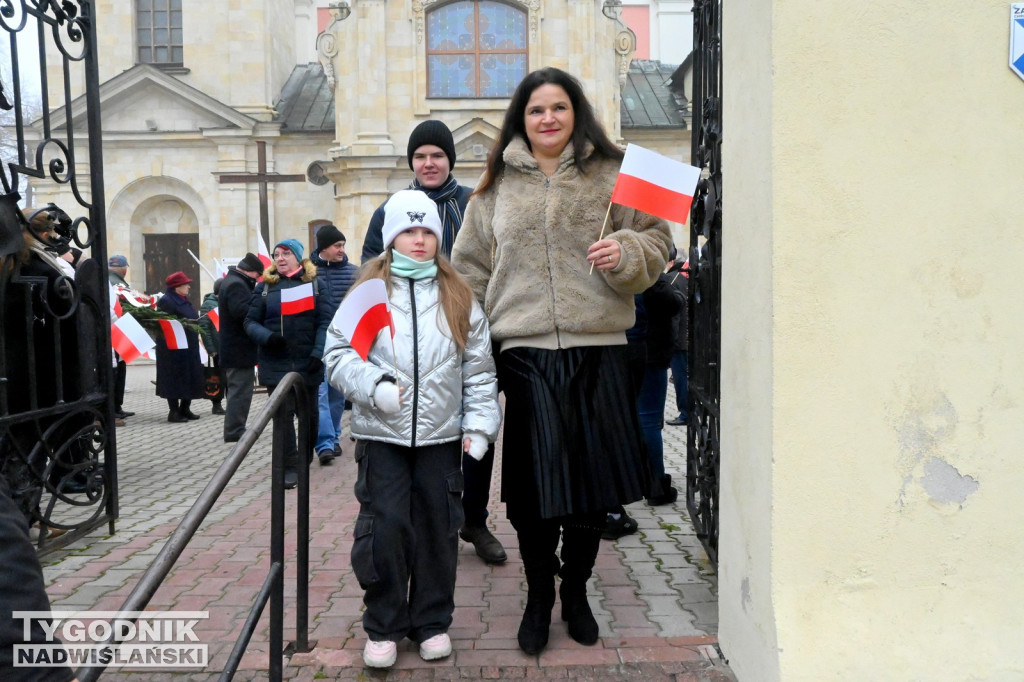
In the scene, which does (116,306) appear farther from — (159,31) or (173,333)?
(159,31)

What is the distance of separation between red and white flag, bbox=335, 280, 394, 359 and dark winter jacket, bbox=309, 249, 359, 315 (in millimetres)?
3972

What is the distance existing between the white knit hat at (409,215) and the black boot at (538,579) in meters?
1.11

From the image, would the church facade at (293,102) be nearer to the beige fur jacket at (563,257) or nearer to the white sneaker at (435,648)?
the beige fur jacket at (563,257)

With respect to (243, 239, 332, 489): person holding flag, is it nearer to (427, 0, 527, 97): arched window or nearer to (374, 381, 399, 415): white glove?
(374, 381, 399, 415): white glove

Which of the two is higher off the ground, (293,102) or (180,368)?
(293,102)

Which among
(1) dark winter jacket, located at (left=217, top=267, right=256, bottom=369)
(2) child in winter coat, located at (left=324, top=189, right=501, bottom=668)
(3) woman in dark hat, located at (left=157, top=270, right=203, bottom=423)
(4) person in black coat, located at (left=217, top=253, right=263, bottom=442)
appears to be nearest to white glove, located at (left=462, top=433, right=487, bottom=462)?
(2) child in winter coat, located at (left=324, top=189, right=501, bottom=668)

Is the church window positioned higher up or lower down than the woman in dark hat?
higher up

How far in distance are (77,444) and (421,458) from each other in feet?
8.94

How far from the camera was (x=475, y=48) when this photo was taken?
24.2m

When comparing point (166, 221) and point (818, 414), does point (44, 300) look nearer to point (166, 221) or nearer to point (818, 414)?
point (818, 414)

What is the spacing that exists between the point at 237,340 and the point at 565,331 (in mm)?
5586

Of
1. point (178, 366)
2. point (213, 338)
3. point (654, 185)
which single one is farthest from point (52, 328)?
point (213, 338)

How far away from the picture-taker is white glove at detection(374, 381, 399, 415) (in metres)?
2.86

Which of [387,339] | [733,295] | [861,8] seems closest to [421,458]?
[387,339]
